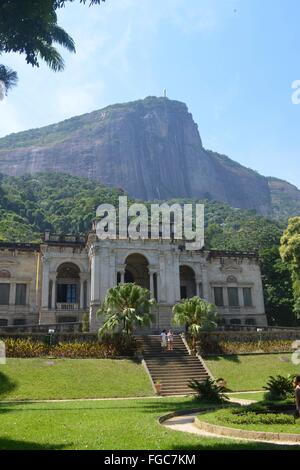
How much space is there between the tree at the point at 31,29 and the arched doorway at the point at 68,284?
90.9ft

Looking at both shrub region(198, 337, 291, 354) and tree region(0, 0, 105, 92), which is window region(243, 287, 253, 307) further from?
tree region(0, 0, 105, 92)

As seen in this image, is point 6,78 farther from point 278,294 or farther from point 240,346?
point 278,294

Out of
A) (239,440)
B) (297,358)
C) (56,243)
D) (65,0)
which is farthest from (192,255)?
(239,440)

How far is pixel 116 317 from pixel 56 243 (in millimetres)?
16072

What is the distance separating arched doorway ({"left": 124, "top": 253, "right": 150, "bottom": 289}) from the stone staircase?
12973mm

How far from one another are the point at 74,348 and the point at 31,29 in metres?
20.5

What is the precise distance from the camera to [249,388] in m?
26.9

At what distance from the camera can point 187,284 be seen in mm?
49906

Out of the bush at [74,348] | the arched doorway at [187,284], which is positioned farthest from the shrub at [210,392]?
the arched doorway at [187,284]

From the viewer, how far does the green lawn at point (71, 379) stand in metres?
23.7

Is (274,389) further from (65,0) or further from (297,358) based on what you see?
(65,0)

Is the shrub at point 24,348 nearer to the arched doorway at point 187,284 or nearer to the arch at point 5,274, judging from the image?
the arch at point 5,274

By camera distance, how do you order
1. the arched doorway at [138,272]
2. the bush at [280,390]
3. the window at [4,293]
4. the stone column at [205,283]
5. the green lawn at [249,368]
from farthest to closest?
1. the arched doorway at [138,272]
2. the stone column at [205,283]
3. the window at [4,293]
4. the green lawn at [249,368]
5. the bush at [280,390]

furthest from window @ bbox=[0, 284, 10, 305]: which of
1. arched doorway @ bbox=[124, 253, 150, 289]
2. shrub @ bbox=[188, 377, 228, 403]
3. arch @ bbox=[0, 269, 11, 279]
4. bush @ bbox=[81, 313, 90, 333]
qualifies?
shrub @ bbox=[188, 377, 228, 403]
